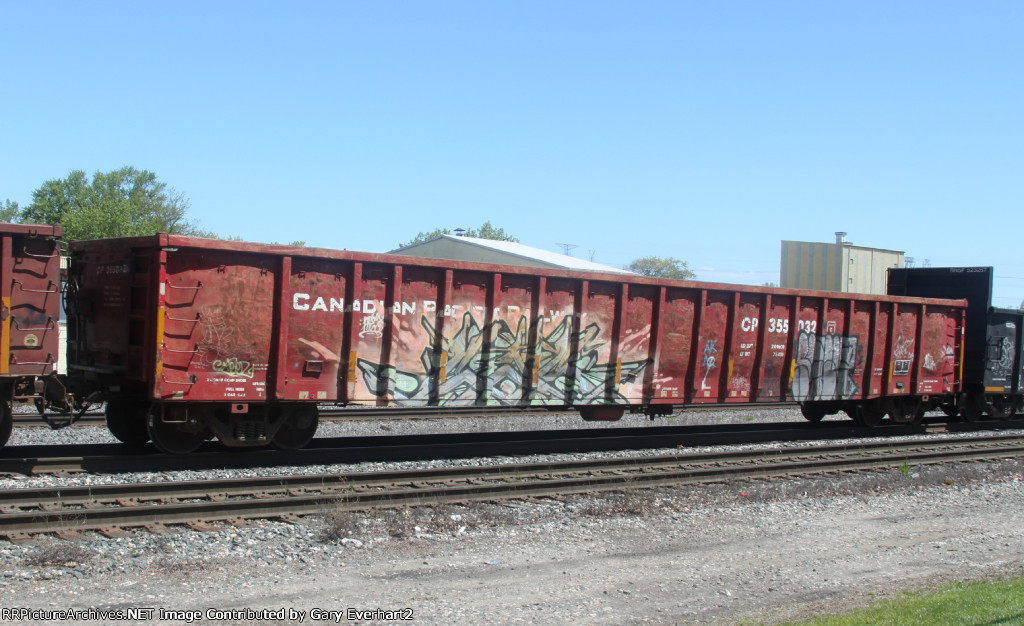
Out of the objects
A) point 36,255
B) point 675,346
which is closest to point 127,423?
point 36,255

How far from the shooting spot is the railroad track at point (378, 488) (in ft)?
27.0

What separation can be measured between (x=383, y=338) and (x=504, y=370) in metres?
2.17

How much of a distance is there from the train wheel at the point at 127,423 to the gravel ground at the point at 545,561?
1801 mm

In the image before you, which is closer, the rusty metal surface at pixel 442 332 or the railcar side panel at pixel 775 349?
the rusty metal surface at pixel 442 332

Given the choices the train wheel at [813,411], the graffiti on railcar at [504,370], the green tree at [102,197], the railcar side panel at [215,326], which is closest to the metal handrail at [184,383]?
the railcar side panel at [215,326]

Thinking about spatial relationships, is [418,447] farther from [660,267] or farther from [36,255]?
[660,267]

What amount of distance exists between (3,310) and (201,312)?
2.22 m

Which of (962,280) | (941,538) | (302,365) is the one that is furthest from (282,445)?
(962,280)

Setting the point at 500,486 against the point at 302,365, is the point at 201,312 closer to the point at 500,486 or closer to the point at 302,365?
the point at 302,365

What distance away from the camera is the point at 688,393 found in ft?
50.7

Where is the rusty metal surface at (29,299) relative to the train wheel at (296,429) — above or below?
above

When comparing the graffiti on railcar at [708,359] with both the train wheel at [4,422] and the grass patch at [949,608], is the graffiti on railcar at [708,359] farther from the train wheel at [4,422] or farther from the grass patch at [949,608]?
the train wheel at [4,422]

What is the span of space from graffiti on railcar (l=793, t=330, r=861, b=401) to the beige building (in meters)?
34.1

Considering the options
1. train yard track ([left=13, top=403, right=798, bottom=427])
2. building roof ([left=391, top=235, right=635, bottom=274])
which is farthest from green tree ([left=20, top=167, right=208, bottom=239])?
train yard track ([left=13, top=403, right=798, bottom=427])
